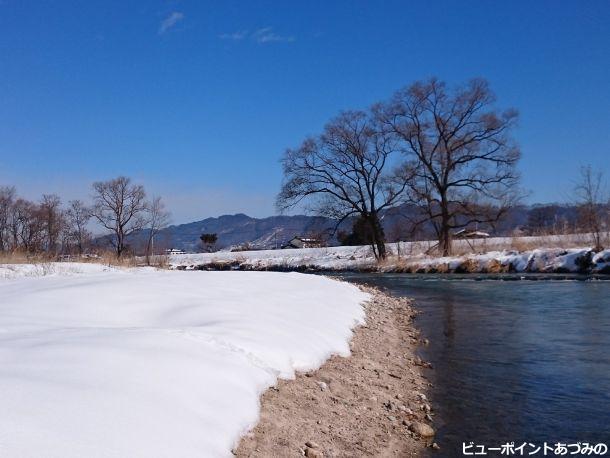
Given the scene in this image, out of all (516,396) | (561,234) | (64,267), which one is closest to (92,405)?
(516,396)

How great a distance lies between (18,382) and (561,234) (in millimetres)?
29316

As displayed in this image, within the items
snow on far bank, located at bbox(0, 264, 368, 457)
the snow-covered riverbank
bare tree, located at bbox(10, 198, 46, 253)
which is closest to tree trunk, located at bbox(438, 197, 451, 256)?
the snow-covered riverbank

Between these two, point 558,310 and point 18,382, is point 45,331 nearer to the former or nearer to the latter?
point 18,382

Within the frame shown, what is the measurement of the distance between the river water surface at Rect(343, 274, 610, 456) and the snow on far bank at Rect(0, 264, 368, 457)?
62.6 inches

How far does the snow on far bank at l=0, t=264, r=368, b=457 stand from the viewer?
256cm

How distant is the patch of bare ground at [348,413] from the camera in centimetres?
352

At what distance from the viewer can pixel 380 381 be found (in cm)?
556

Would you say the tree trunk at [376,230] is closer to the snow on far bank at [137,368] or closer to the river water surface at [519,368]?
the river water surface at [519,368]

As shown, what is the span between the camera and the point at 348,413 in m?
4.36

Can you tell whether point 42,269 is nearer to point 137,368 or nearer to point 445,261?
point 137,368

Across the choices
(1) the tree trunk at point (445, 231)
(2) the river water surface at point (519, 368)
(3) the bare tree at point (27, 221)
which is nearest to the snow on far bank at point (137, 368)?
(2) the river water surface at point (519, 368)

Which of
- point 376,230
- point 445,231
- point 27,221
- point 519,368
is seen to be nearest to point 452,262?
point 445,231

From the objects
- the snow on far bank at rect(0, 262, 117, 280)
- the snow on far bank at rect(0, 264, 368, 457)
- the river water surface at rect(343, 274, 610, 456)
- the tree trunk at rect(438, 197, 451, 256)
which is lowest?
the river water surface at rect(343, 274, 610, 456)

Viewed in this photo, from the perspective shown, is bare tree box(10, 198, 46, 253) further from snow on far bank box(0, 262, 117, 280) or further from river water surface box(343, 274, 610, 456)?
river water surface box(343, 274, 610, 456)
